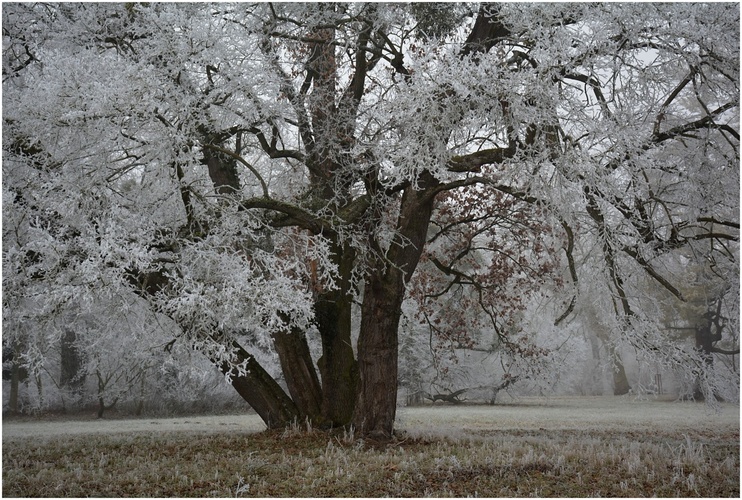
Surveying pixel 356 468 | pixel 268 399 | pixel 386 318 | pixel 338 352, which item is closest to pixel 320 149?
pixel 386 318

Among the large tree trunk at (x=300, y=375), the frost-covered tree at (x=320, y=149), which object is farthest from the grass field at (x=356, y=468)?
the frost-covered tree at (x=320, y=149)

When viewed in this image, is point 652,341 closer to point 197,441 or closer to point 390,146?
point 390,146

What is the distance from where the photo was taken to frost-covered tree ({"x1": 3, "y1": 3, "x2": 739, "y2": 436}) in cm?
768

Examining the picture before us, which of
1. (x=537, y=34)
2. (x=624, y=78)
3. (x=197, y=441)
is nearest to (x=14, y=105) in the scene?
(x=197, y=441)

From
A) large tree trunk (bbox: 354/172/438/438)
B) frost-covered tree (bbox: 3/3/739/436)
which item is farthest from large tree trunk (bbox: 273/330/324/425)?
large tree trunk (bbox: 354/172/438/438)

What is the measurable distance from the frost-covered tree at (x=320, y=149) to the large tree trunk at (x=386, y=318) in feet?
0.11

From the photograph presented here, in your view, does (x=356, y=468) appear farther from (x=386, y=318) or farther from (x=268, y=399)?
(x=268, y=399)

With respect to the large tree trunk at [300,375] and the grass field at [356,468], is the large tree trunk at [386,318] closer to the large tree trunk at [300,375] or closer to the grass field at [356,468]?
the grass field at [356,468]

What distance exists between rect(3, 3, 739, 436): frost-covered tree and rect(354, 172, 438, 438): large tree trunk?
0.03 m

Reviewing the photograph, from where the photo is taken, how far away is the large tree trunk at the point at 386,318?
33.4ft

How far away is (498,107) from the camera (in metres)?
8.08

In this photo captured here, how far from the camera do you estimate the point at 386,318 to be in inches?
409

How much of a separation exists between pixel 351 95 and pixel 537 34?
3.98 meters

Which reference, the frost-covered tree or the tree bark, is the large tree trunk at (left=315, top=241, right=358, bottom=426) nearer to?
the frost-covered tree
